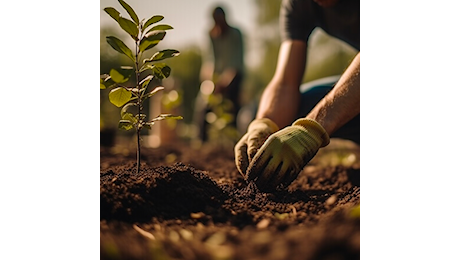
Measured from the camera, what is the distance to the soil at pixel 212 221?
82 centimetres

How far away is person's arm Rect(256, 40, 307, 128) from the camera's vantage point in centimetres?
223

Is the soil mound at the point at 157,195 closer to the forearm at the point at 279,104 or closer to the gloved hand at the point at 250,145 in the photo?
the gloved hand at the point at 250,145

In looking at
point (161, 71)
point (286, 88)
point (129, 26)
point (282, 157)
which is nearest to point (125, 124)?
point (161, 71)

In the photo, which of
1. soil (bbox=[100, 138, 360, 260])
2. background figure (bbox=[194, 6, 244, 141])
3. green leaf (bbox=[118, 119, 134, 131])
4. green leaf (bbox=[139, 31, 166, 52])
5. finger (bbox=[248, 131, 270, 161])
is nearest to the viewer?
soil (bbox=[100, 138, 360, 260])

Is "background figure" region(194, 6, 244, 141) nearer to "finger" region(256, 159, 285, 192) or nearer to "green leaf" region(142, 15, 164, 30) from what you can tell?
"finger" region(256, 159, 285, 192)

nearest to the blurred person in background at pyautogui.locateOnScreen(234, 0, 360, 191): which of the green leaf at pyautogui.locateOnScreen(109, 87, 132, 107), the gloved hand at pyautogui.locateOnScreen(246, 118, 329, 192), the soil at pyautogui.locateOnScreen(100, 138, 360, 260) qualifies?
the gloved hand at pyautogui.locateOnScreen(246, 118, 329, 192)

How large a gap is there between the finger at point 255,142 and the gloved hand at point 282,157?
151 mm

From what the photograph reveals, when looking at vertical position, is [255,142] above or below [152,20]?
below

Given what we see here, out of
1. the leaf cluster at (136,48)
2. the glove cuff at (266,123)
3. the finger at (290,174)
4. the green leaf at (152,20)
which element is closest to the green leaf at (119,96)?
the leaf cluster at (136,48)

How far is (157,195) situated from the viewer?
4.17 feet

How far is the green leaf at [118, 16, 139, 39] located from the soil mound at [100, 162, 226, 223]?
1.65 feet

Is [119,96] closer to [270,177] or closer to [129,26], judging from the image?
[129,26]

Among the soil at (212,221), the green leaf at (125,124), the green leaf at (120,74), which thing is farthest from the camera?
the green leaf at (125,124)

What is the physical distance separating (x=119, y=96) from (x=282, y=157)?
0.65 m
